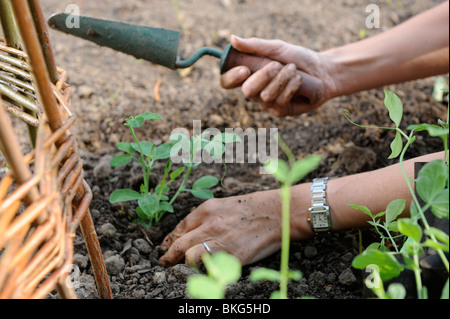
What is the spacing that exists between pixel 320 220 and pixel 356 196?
0.36ft

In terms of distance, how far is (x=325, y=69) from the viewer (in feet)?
5.82

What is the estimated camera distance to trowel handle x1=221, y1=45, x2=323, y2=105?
5.31ft

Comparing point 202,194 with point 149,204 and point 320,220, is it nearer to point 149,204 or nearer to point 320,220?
point 149,204

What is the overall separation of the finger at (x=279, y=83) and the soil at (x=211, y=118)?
0.29 meters

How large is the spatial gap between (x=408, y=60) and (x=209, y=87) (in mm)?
908

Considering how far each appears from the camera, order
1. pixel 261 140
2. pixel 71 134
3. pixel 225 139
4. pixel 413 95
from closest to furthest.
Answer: pixel 71 134 → pixel 225 139 → pixel 261 140 → pixel 413 95

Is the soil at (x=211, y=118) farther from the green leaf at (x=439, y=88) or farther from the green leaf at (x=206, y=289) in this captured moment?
the green leaf at (x=206, y=289)

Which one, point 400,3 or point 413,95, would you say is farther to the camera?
point 400,3

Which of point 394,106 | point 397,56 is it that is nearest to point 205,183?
point 394,106

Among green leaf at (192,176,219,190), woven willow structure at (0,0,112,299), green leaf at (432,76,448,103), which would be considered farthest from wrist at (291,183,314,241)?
green leaf at (432,76,448,103)

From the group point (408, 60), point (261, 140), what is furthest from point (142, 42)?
point (408, 60)

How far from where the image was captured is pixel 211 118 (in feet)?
6.57

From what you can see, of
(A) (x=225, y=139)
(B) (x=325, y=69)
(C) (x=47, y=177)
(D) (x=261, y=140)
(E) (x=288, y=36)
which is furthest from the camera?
(E) (x=288, y=36)
